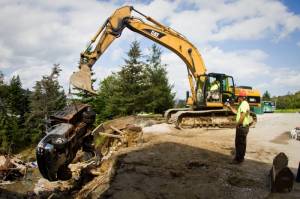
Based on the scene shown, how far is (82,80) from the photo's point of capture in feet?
42.1

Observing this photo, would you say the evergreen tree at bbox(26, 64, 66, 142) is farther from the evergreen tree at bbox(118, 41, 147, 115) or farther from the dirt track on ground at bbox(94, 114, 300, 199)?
the dirt track on ground at bbox(94, 114, 300, 199)

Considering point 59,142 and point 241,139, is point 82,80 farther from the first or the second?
point 241,139

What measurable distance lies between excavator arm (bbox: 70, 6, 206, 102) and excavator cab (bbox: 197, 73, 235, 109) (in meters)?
0.50

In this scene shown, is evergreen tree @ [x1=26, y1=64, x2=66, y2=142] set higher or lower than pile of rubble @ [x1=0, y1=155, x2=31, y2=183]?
higher

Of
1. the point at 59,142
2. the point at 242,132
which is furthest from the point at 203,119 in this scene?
the point at 59,142

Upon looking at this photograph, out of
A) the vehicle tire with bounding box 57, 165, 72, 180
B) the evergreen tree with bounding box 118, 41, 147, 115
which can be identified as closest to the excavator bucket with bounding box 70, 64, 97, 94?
the vehicle tire with bounding box 57, 165, 72, 180

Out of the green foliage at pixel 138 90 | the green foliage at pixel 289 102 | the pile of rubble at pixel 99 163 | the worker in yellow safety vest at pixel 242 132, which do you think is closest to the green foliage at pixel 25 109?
the green foliage at pixel 138 90

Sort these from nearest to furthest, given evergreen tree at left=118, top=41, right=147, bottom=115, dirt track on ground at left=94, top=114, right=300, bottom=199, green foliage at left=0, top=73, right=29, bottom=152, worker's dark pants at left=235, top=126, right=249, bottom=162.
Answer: dirt track on ground at left=94, top=114, right=300, bottom=199
worker's dark pants at left=235, top=126, right=249, bottom=162
evergreen tree at left=118, top=41, right=147, bottom=115
green foliage at left=0, top=73, right=29, bottom=152

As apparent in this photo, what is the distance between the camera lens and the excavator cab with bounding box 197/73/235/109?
17.4 metres

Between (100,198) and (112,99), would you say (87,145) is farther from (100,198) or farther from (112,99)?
(112,99)

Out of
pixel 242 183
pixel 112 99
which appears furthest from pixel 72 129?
pixel 112 99

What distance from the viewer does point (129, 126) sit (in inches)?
595

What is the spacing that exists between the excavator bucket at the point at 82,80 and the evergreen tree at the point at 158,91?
20.9 m

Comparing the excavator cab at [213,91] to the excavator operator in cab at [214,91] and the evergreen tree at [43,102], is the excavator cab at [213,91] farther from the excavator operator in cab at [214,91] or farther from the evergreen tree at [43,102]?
the evergreen tree at [43,102]
